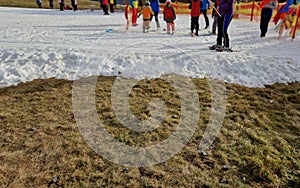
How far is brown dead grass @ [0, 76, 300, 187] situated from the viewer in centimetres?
346

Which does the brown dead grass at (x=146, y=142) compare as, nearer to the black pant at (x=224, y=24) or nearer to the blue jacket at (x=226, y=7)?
the black pant at (x=224, y=24)

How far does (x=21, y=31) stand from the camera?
11.0 meters

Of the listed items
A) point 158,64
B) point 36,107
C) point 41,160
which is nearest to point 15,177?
point 41,160

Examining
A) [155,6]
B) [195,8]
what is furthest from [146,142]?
[155,6]

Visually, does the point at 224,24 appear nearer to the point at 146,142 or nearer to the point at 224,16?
the point at 224,16

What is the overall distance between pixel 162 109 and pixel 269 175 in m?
2.39

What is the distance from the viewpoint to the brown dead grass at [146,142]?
3459mm

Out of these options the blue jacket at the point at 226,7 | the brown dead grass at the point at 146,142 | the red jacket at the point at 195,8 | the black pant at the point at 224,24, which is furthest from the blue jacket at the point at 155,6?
the brown dead grass at the point at 146,142

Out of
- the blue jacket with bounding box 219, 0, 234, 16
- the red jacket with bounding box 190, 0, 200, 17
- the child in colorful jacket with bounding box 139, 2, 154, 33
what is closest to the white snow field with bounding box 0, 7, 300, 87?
the red jacket with bounding box 190, 0, 200, 17

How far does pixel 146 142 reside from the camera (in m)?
4.18

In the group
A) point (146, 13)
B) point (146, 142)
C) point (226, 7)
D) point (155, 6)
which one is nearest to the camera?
point (146, 142)

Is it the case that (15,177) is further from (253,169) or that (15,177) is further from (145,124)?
(253,169)

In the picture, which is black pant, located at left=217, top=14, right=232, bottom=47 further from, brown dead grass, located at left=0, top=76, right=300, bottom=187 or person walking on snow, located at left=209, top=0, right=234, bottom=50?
brown dead grass, located at left=0, top=76, right=300, bottom=187

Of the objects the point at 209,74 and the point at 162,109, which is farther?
the point at 209,74
